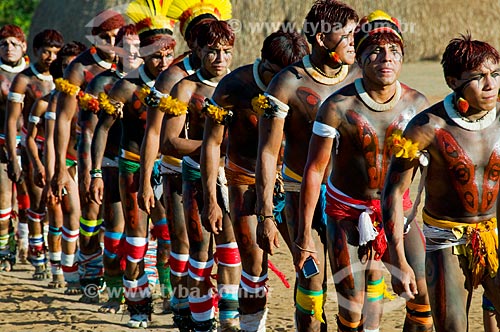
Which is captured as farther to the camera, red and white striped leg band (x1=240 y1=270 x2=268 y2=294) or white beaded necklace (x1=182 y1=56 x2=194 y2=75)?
white beaded necklace (x1=182 y1=56 x2=194 y2=75)

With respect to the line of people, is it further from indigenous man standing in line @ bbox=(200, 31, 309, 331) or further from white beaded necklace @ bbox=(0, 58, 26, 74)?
white beaded necklace @ bbox=(0, 58, 26, 74)

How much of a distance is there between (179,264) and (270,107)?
2.07 m

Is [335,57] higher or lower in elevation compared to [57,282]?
higher

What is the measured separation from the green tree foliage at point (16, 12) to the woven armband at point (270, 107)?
28673 millimetres

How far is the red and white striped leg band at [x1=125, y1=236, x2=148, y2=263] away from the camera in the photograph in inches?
358

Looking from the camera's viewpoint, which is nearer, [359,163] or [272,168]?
[359,163]

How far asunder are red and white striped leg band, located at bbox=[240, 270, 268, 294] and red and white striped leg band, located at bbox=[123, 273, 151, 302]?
1.62 meters

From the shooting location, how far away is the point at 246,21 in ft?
89.5

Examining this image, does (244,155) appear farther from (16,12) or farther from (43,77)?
(16,12)

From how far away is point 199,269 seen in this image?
812 centimetres

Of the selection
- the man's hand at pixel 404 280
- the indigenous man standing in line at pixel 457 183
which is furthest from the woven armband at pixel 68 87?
the man's hand at pixel 404 280

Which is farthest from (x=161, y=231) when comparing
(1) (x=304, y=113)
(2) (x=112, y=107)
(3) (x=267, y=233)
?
(1) (x=304, y=113)

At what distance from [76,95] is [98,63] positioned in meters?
0.38

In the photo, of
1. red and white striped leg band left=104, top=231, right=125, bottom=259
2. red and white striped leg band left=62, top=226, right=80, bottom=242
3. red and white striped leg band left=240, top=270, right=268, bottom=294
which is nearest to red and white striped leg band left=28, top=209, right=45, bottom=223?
red and white striped leg band left=62, top=226, right=80, bottom=242
